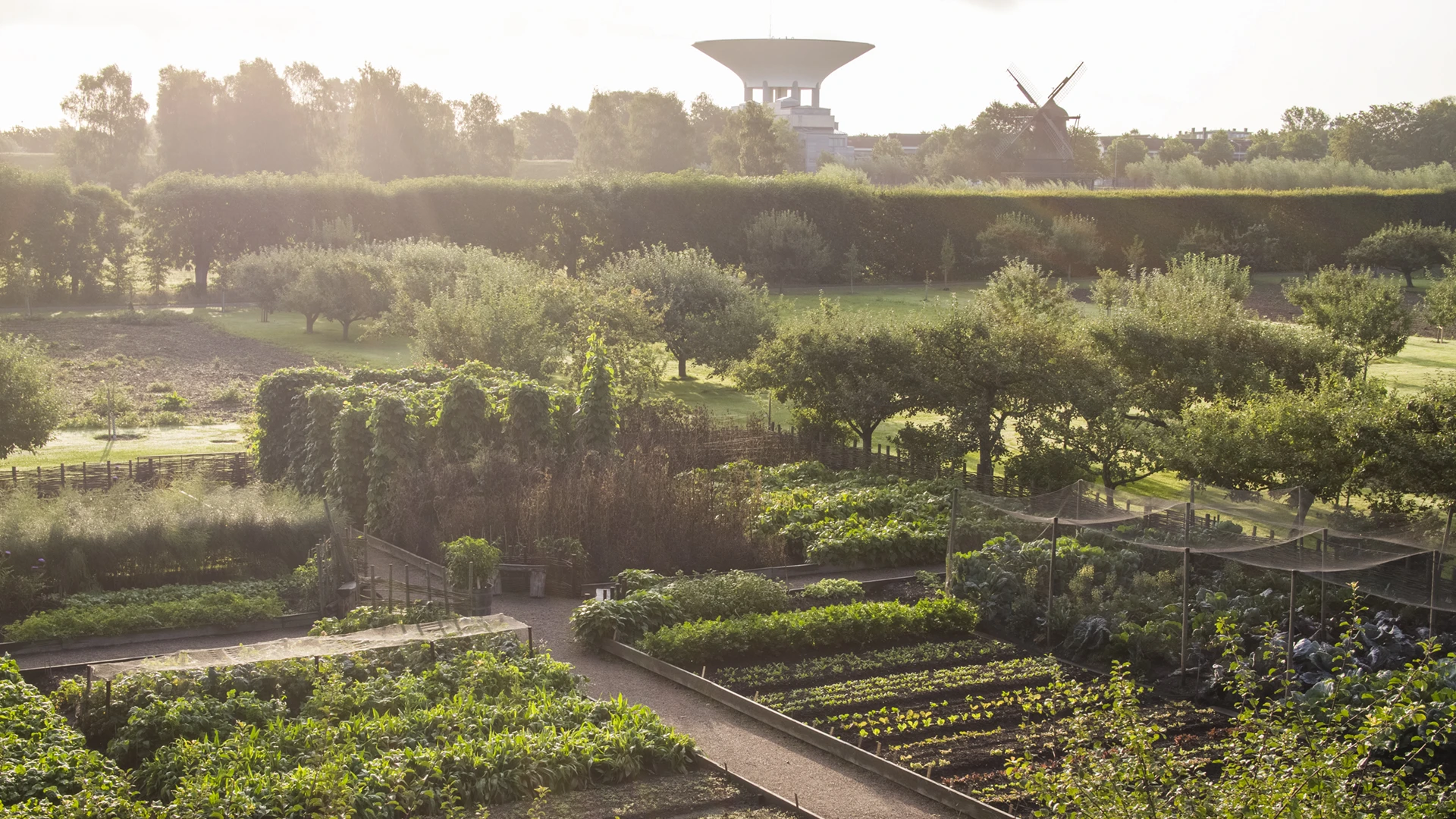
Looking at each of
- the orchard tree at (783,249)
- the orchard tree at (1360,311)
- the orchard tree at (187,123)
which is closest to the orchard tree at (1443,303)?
the orchard tree at (1360,311)

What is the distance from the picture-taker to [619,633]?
478 inches

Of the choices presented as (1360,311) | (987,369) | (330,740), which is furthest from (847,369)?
(1360,311)

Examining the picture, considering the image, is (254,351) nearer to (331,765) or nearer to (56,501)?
(56,501)

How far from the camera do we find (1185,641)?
1090 cm

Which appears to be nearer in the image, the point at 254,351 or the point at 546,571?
the point at 546,571

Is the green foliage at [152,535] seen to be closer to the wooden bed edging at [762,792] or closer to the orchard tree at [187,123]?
the wooden bed edging at [762,792]

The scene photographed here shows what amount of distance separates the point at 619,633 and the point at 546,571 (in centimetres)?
251

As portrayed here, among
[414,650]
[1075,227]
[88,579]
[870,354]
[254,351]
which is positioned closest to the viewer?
[414,650]

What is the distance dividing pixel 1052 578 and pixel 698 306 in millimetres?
19768

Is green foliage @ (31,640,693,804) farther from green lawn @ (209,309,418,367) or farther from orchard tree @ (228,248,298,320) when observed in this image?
orchard tree @ (228,248,298,320)

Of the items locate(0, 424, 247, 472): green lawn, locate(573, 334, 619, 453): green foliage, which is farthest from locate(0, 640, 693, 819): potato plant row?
locate(0, 424, 247, 472): green lawn

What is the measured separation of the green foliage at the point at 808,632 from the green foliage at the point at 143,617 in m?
4.34

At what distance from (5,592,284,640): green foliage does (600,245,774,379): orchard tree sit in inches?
644

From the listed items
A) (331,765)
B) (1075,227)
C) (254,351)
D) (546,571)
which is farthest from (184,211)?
(331,765)
